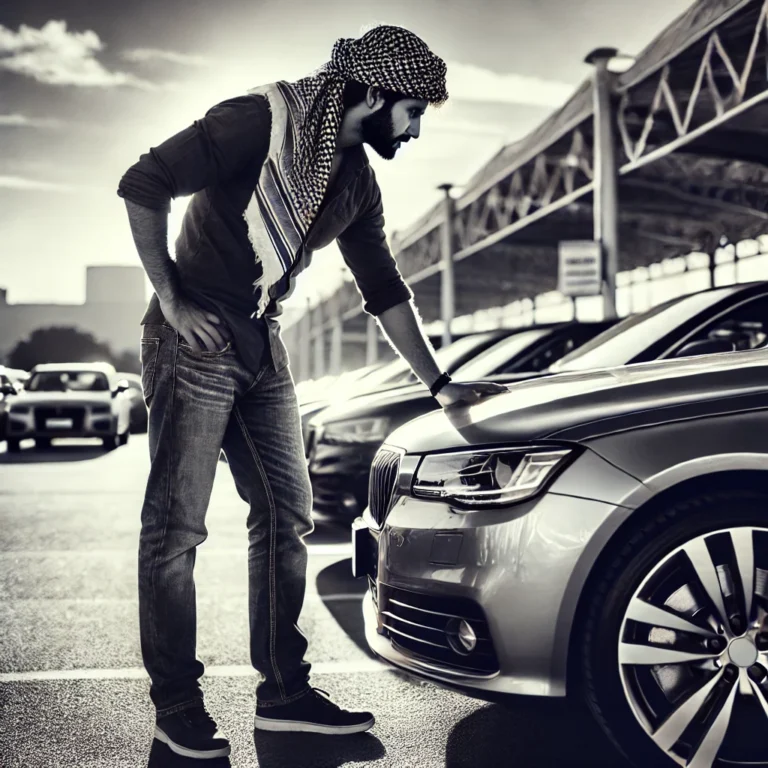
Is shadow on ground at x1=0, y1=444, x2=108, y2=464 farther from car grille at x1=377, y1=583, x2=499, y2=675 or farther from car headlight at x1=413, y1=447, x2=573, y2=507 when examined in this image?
car headlight at x1=413, y1=447, x2=573, y2=507

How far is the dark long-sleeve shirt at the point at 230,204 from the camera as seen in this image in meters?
2.61

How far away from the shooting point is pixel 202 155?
2617 mm

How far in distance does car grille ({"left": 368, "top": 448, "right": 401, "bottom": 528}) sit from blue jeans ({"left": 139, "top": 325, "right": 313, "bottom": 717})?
28 centimetres

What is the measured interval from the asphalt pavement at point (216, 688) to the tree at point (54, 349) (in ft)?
310

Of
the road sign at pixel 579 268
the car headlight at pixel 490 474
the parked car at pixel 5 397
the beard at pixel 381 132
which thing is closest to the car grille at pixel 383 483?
the car headlight at pixel 490 474

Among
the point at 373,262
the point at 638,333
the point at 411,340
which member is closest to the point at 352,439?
the point at 638,333

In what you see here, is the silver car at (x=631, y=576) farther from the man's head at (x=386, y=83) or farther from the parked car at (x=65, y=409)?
the parked car at (x=65, y=409)

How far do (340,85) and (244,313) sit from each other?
2.25 ft

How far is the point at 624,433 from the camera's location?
2.53 metres

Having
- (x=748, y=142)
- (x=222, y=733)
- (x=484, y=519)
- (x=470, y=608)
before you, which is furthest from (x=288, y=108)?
(x=748, y=142)

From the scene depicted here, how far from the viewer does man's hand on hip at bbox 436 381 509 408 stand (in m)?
3.21

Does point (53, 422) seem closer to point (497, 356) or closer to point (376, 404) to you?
point (497, 356)

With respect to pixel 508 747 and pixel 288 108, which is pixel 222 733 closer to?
pixel 508 747

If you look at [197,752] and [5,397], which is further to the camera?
[5,397]
